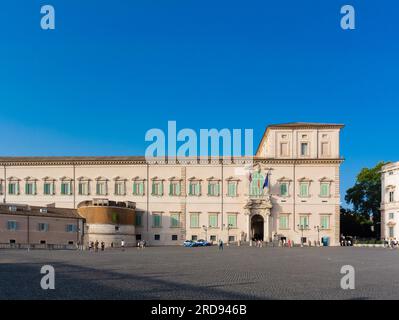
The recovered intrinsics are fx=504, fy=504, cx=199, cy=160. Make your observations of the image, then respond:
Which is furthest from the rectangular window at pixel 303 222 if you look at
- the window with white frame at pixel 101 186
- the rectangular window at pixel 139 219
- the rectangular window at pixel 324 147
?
the window with white frame at pixel 101 186

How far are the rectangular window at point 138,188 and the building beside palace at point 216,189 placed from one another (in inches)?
4.8

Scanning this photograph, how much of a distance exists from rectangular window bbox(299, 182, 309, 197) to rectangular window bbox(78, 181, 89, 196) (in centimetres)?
2618

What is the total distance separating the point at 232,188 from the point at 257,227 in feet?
23.8

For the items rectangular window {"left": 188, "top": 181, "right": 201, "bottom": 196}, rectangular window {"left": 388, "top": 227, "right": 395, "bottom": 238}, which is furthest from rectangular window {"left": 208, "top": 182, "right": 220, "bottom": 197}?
rectangular window {"left": 388, "top": 227, "right": 395, "bottom": 238}

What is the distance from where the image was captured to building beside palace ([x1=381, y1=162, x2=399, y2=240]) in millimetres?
61312

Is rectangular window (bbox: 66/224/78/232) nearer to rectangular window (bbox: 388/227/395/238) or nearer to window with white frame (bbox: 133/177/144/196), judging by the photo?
window with white frame (bbox: 133/177/144/196)

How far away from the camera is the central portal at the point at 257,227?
6276 cm

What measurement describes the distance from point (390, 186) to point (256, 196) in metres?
17.4

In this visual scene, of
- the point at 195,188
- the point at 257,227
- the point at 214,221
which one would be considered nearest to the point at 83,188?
the point at 195,188

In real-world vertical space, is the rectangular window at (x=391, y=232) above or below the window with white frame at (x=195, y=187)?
below

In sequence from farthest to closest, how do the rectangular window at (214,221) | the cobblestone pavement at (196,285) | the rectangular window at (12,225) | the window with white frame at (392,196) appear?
the window with white frame at (392,196) → the rectangular window at (214,221) → the rectangular window at (12,225) → the cobblestone pavement at (196,285)

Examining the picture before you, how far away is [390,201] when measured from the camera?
63156 millimetres

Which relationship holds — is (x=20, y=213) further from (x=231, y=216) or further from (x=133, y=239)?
(x=231, y=216)

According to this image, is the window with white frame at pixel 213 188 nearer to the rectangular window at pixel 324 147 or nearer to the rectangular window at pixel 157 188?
the rectangular window at pixel 157 188
